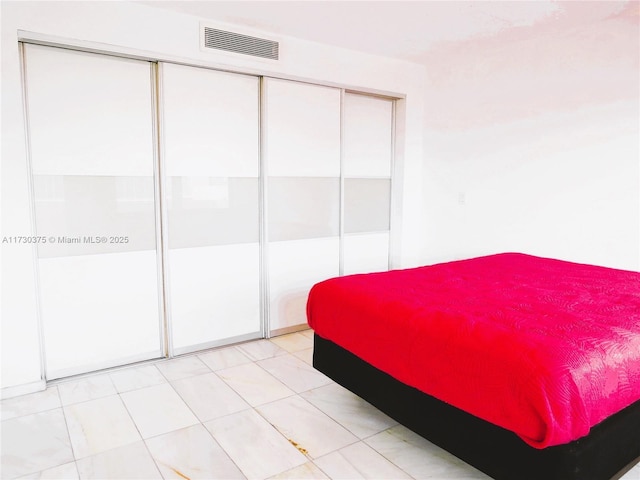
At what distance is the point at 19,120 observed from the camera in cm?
257

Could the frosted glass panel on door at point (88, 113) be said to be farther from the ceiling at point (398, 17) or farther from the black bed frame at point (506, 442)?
the black bed frame at point (506, 442)

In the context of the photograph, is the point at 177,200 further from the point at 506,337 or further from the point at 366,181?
the point at 506,337

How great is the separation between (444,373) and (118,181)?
92.2 inches

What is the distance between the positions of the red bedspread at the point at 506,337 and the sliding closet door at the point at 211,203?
110 centimetres

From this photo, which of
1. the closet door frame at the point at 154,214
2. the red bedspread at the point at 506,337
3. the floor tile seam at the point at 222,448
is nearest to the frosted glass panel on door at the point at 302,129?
the closet door frame at the point at 154,214

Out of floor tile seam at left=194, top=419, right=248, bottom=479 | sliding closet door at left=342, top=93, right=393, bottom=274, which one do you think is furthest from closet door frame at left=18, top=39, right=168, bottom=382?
sliding closet door at left=342, top=93, right=393, bottom=274

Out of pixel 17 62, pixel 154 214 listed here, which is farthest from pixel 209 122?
pixel 17 62

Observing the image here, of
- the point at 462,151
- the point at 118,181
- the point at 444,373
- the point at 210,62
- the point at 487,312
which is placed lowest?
the point at 444,373

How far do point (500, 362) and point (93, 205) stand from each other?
254cm

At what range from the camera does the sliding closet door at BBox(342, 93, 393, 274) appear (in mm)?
4094

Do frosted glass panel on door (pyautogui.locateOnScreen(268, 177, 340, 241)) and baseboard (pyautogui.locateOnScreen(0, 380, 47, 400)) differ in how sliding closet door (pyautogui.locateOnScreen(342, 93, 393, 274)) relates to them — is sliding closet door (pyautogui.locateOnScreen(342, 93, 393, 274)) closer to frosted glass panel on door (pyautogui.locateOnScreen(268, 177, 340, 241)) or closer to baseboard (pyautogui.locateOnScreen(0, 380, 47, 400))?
frosted glass panel on door (pyautogui.locateOnScreen(268, 177, 340, 241))

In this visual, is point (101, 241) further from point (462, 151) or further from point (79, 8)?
point (462, 151)

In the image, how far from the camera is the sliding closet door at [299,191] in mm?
3590

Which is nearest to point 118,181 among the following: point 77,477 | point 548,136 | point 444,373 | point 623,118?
point 77,477
